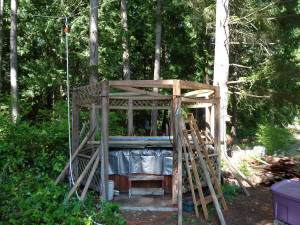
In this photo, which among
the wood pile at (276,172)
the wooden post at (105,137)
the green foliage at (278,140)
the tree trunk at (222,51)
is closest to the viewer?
the wooden post at (105,137)

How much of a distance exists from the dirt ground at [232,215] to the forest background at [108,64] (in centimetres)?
131

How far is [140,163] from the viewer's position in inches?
242

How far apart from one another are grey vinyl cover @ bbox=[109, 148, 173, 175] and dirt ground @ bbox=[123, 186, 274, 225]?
119cm

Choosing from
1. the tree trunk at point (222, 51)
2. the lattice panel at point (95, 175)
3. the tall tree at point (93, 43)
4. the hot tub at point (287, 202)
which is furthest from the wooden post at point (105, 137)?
the tree trunk at point (222, 51)

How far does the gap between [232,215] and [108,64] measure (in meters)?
9.71

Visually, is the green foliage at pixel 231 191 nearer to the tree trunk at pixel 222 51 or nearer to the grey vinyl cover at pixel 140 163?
the grey vinyl cover at pixel 140 163

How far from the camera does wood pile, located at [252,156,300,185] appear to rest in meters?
7.16

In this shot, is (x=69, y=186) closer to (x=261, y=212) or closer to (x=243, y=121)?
(x=261, y=212)

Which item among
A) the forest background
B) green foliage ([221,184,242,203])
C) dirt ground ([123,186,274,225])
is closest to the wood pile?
green foliage ([221,184,242,203])

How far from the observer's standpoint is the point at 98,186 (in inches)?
230

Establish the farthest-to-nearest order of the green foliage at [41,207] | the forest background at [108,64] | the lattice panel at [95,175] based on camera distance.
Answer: the lattice panel at [95,175] < the forest background at [108,64] < the green foliage at [41,207]

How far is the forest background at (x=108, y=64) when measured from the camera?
5730mm

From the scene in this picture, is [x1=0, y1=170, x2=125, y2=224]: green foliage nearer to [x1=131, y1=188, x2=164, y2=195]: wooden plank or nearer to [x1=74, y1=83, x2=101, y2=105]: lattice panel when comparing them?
[x1=131, y1=188, x2=164, y2=195]: wooden plank

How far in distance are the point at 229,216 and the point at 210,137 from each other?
270 cm
